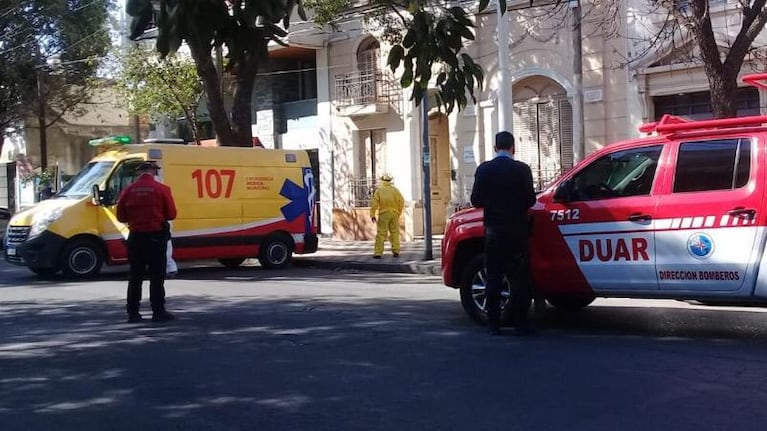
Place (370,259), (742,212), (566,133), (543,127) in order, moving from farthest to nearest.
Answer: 1. (543,127)
2. (566,133)
3. (370,259)
4. (742,212)

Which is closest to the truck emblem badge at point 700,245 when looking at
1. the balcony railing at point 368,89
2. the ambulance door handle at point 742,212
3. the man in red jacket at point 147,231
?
the ambulance door handle at point 742,212

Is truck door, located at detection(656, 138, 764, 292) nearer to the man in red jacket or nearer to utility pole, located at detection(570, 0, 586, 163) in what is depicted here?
the man in red jacket

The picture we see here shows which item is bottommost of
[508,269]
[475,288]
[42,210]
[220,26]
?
[475,288]

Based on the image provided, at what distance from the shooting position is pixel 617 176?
8.30 m

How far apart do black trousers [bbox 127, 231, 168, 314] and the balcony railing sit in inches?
513

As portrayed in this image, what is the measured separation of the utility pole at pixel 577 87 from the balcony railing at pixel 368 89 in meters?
5.20

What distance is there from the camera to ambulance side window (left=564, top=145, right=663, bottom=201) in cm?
805

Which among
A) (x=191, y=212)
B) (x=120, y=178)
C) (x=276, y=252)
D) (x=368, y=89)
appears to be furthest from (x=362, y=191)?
(x=120, y=178)

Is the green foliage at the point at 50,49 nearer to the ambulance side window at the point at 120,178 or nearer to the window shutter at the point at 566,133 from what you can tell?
the ambulance side window at the point at 120,178

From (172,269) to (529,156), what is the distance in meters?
9.30

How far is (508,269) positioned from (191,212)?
8.87m

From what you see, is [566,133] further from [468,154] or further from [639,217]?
[639,217]

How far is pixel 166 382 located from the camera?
6770 millimetres

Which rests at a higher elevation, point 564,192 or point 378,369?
point 564,192
